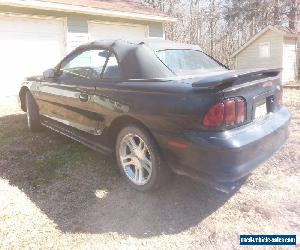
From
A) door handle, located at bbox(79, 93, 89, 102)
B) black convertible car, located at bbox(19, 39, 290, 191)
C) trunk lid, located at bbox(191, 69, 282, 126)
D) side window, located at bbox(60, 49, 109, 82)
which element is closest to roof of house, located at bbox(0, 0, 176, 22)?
side window, located at bbox(60, 49, 109, 82)

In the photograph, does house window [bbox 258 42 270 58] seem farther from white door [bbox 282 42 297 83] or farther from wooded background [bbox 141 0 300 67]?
wooded background [bbox 141 0 300 67]

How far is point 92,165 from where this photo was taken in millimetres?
4180

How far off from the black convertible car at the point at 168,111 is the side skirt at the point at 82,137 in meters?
0.01

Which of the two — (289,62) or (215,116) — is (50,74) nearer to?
(215,116)

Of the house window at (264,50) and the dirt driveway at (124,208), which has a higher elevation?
the house window at (264,50)

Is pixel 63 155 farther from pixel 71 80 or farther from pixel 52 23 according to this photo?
pixel 52 23

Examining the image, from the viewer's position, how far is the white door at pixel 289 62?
15.1 m

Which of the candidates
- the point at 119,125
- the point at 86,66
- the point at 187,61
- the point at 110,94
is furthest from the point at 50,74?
the point at 187,61

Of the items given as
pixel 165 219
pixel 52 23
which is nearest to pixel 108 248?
pixel 165 219

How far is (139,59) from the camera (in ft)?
11.2

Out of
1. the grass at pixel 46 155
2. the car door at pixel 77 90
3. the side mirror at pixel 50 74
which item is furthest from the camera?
the side mirror at pixel 50 74

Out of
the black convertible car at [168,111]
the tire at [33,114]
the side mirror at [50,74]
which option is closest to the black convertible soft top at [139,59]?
the black convertible car at [168,111]

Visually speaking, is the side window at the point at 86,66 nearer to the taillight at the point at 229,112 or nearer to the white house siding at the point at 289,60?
the taillight at the point at 229,112

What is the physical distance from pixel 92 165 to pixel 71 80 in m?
1.12
